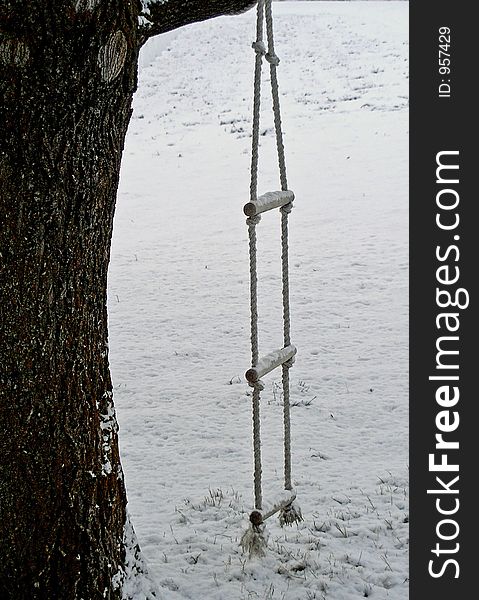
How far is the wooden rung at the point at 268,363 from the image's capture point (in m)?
2.89

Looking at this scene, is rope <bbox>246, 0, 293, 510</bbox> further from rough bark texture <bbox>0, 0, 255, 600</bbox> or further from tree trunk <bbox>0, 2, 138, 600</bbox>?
tree trunk <bbox>0, 2, 138, 600</bbox>

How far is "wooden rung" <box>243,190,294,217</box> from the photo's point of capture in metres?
2.83

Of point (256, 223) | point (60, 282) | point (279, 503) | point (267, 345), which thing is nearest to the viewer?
point (60, 282)

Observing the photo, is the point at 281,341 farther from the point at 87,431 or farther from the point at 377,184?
the point at 377,184

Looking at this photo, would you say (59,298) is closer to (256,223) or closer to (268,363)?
(256,223)

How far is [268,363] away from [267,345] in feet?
7.28

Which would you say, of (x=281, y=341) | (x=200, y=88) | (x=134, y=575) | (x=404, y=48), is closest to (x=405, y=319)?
(x=281, y=341)

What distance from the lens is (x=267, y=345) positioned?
5230 millimetres

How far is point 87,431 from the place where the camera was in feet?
8.13

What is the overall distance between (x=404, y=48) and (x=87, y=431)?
13570 millimetres

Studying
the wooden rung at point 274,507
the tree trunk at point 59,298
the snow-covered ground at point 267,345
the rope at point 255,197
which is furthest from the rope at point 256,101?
the snow-covered ground at point 267,345

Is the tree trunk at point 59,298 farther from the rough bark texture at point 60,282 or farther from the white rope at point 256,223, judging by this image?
the white rope at point 256,223

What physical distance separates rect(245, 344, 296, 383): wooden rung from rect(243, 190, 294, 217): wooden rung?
48 cm

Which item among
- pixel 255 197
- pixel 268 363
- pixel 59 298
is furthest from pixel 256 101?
pixel 59 298
